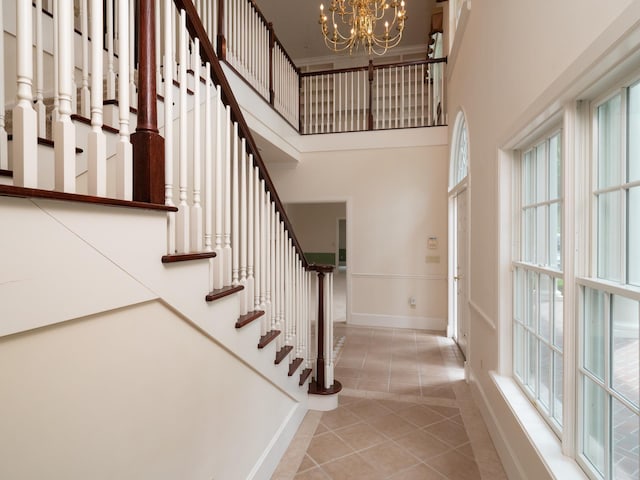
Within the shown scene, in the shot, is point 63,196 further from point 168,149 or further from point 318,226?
point 318,226

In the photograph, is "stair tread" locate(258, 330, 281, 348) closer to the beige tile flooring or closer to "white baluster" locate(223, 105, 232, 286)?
"white baluster" locate(223, 105, 232, 286)

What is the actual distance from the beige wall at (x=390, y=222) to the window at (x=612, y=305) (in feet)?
12.4

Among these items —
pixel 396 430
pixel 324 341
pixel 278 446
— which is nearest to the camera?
pixel 278 446

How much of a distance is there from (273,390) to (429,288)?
3688 mm

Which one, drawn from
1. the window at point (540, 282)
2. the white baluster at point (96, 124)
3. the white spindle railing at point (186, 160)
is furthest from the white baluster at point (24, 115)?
the window at point (540, 282)

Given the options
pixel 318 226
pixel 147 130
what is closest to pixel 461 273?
pixel 147 130

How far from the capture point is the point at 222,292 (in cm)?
149

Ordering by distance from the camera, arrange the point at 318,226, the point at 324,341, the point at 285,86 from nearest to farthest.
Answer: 1. the point at 324,341
2. the point at 285,86
3. the point at 318,226

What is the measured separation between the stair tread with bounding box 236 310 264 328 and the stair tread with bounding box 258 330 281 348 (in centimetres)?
17

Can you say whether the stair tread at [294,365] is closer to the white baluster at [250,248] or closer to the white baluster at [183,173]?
the white baluster at [250,248]

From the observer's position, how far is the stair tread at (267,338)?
1.89 meters

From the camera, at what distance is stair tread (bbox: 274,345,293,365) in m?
2.12

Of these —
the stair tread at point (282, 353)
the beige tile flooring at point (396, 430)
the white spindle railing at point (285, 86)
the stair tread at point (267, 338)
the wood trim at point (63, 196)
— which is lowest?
the beige tile flooring at point (396, 430)

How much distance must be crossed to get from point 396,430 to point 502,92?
2526 mm
